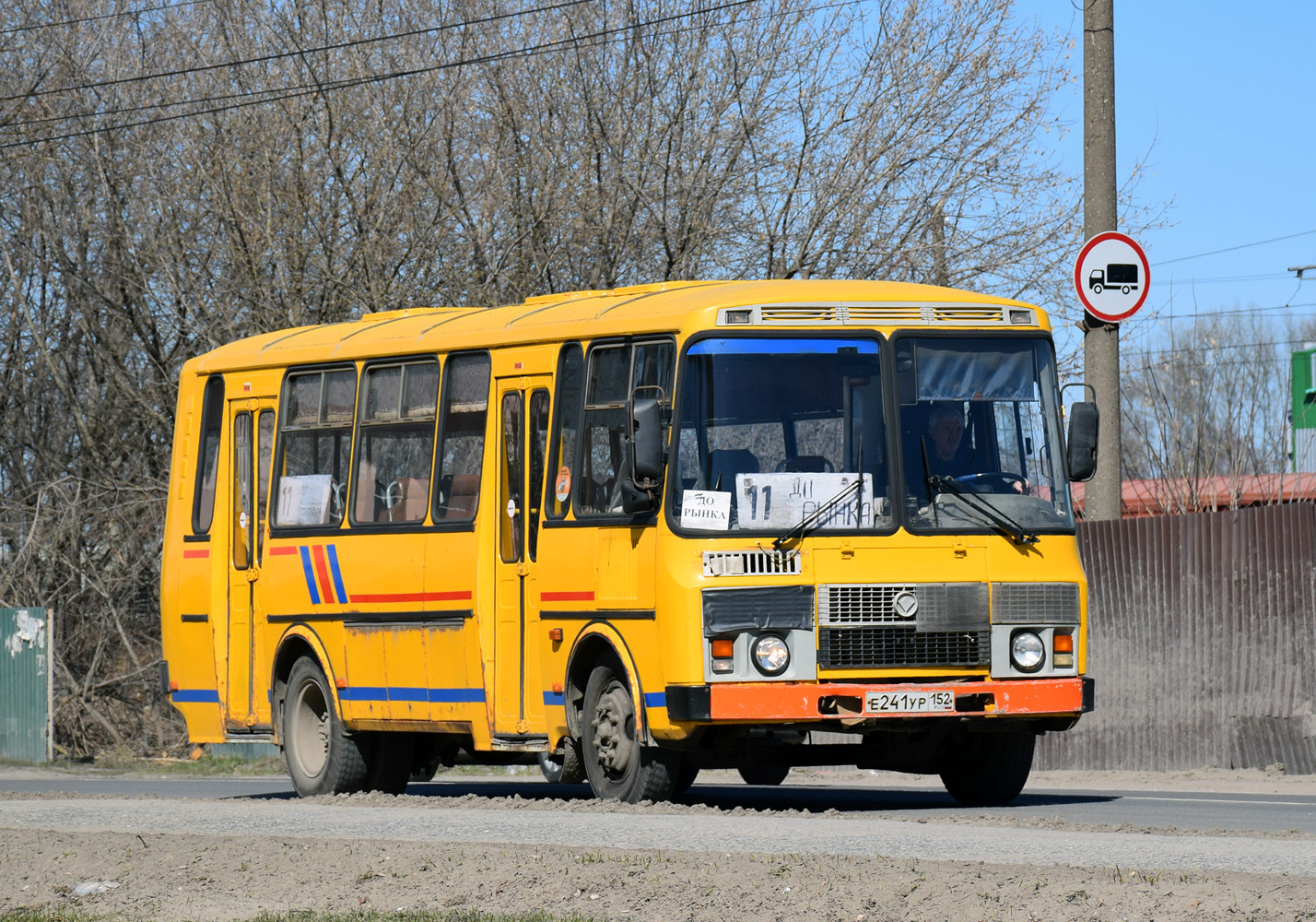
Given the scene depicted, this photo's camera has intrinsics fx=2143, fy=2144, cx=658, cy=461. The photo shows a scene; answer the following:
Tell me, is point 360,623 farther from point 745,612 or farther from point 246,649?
point 745,612

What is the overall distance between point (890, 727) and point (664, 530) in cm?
159

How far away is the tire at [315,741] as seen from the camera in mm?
14508

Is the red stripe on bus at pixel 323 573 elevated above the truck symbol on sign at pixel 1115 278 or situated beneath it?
situated beneath

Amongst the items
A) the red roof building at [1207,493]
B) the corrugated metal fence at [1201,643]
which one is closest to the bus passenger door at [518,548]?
the corrugated metal fence at [1201,643]

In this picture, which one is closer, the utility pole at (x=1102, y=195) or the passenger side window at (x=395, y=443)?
the passenger side window at (x=395, y=443)

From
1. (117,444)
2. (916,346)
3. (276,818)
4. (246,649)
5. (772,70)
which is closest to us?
(276,818)

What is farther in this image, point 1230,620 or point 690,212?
point 690,212

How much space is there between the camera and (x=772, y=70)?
930 inches

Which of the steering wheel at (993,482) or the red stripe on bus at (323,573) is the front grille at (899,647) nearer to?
the steering wheel at (993,482)

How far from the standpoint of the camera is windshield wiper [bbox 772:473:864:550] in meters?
11.3

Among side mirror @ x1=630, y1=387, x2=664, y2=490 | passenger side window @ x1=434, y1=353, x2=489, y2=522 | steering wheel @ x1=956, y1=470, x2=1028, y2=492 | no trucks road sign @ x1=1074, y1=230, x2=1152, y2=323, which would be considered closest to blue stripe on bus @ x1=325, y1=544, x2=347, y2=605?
passenger side window @ x1=434, y1=353, x2=489, y2=522

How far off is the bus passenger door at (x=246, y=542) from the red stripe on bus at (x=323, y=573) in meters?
0.82

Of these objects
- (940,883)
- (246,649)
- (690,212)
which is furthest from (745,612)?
(690,212)

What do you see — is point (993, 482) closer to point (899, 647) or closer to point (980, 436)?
point (980, 436)
